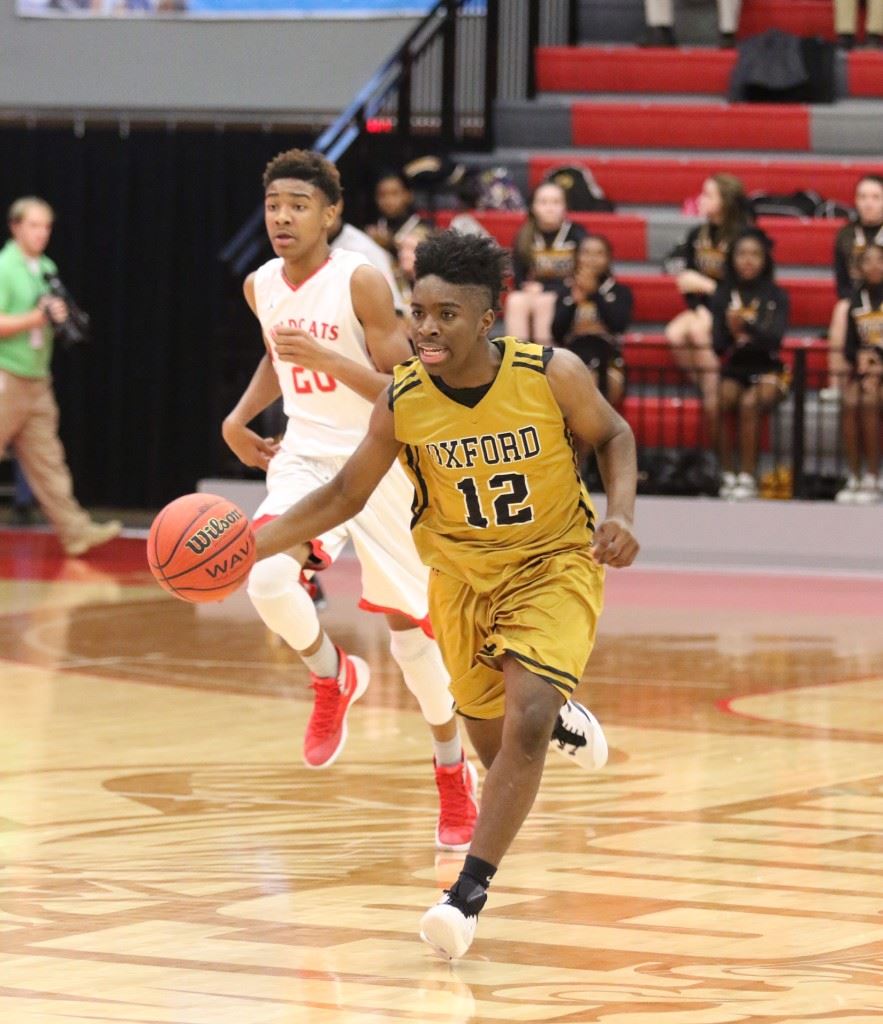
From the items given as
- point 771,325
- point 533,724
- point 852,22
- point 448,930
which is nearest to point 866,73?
point 852,22

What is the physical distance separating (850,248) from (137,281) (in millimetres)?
6331

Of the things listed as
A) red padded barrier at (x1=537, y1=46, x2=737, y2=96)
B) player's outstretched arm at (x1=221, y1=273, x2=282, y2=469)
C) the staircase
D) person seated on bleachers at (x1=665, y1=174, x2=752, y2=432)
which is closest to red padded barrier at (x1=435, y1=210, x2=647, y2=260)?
the staircase

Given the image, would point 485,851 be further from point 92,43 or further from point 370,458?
point 92,43

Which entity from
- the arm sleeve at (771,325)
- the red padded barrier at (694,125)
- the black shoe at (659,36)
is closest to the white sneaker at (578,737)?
the arm sleeve at (771,325)

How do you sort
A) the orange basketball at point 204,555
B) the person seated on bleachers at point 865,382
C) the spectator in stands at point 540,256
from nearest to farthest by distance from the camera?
the orange basketball at point 204,555 < the person seated on bleachers at point 865,382 < the spectator in stands at point 540,256

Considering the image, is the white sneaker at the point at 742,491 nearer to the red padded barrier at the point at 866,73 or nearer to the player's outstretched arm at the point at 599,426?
the red padded barrier at the point at 866,73

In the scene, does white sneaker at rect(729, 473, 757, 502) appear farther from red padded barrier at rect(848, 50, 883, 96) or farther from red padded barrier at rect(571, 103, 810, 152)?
red padded barrier at rect(848, 50, 883, 96)

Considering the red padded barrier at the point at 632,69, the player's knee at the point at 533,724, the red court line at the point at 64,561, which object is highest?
the player's knee at the point at 533,724

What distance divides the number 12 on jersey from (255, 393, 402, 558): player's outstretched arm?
212mm

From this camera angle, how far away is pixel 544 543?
16.1 ft

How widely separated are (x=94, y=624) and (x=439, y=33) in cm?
686

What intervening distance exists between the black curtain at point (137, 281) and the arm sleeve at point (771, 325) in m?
5.12

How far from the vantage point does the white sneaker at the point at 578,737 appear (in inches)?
198

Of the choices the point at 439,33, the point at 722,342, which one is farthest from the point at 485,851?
the point at 439,33
